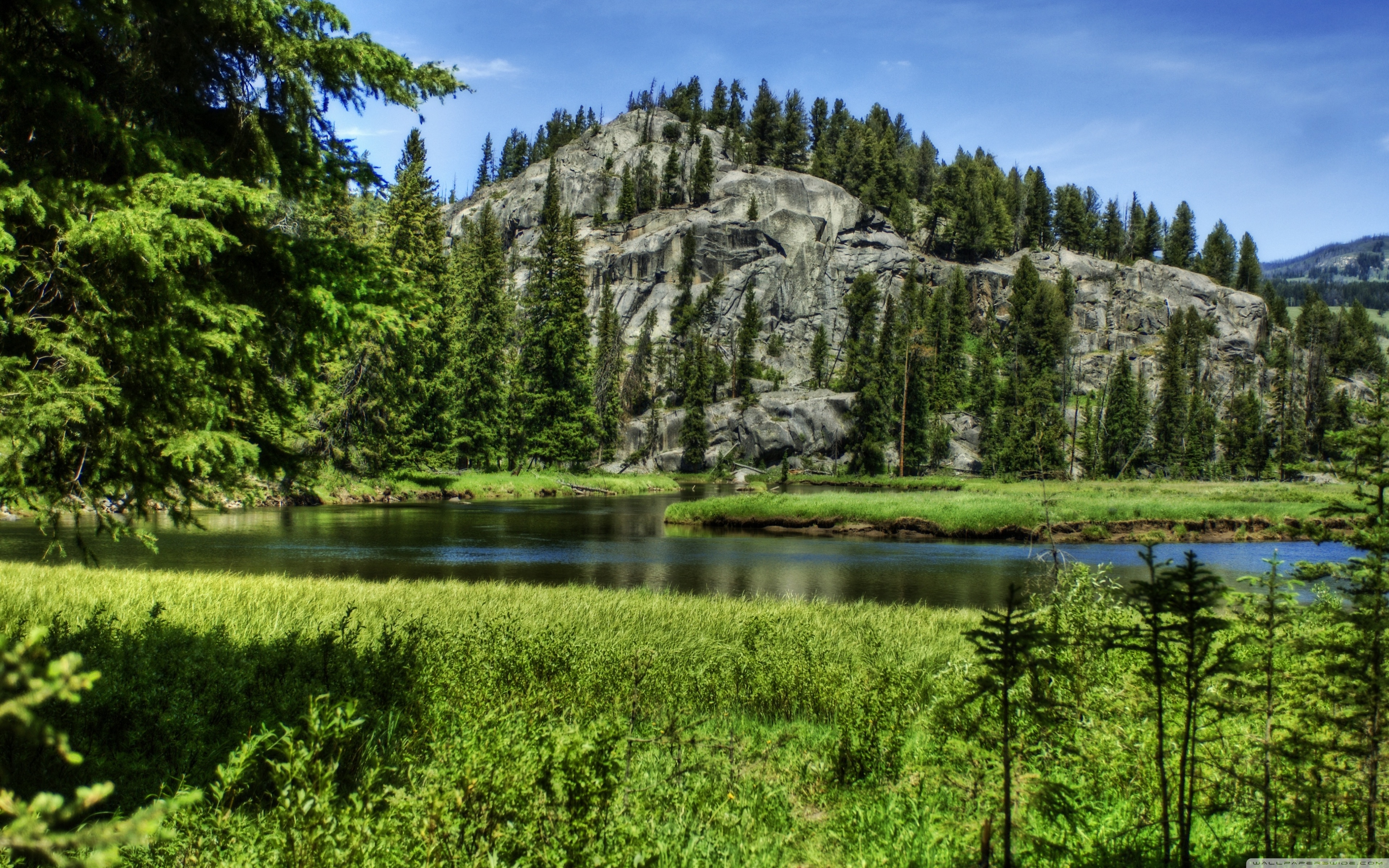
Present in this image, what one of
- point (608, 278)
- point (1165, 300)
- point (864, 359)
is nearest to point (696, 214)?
point (608, 278)

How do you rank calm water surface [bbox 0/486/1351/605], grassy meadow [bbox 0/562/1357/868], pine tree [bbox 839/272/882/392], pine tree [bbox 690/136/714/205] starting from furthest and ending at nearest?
pine tree [bbox 690/136/714/205] < pine tree [bbox 839/272/882/392] < calm water surface [bbox 0/486/1351/605] < grassy meadow [bbox 0/562/1357/868]

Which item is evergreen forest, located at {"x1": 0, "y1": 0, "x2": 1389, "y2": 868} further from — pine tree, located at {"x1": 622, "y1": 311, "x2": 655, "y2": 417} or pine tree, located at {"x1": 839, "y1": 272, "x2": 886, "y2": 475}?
pine tree, located at {"x1": 622, "y1": 311, "x2": 655, "y2": 417}

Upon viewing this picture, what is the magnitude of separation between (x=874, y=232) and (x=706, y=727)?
A: 4950 inches

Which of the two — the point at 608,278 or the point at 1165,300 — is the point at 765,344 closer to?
the point at 608,278

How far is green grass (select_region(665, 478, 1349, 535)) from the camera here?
35688mm

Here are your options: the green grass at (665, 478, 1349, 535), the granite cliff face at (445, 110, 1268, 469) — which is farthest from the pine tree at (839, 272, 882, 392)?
the green grass at (665, 478, 1349, 535)

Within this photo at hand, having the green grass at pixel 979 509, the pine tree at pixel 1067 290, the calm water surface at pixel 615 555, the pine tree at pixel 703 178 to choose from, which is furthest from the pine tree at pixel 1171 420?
the pine tree at pixel 703 178

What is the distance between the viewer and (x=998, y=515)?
35.8 meters

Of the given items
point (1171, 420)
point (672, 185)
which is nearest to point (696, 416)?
point (1171, 420)

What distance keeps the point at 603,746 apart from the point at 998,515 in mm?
34961

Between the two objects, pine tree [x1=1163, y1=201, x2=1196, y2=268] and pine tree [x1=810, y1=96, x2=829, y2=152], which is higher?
pine tree [x1=810, y1=96, x2=829, y2=152]

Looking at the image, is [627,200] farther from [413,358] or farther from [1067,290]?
[413,358]

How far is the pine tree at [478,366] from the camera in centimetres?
6094

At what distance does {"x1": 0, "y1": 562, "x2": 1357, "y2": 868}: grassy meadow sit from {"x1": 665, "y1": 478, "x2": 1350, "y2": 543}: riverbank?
87.7 ft
